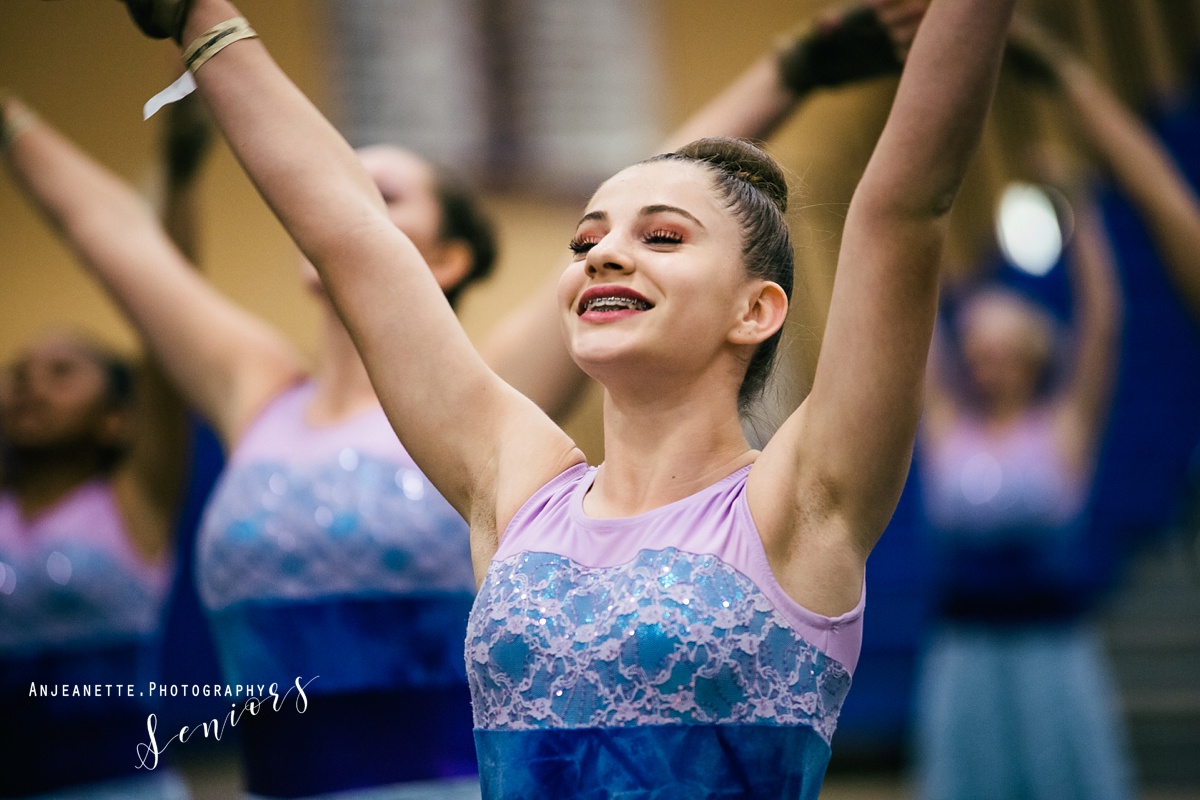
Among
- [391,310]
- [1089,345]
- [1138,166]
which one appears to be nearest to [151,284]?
[391,310]

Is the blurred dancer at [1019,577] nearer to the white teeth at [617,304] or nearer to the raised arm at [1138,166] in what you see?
the raised arm at [1138,166]

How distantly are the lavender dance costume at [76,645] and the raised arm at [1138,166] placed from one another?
4.61 ft

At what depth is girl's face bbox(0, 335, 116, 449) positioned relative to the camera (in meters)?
1.97

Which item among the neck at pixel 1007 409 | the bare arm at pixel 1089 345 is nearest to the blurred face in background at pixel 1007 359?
the neck at pixel 1007 409

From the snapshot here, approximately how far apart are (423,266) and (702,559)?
320mm

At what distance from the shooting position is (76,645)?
68.5 inches

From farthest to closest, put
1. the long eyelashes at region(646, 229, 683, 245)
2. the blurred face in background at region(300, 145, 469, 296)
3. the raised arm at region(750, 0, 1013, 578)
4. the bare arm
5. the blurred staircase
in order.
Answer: the blurred staircase → the bare arm → the blurred face in background at region(300, 145, 469, 296) → the long eyelashes at region(646, 229, 683, 245) → the raised arm at region(750, 0, 1013, 578)

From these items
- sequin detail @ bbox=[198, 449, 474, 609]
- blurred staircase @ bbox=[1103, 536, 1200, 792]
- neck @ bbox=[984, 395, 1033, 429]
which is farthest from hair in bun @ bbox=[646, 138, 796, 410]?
blurred staircase @ bbox=[1103, 536, 1200, 792]

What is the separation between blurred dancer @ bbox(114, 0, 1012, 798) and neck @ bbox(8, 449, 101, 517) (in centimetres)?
120

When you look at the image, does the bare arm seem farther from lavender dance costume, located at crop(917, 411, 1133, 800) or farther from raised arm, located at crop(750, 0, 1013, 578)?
raised arm, located at crop(750, 0, 1013, 578)

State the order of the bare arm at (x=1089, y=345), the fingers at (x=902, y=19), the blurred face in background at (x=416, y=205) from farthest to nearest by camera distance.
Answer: the bare arm at (x=1089, y=345) → the blurred face in background at (x=416, y=205) → the fingers at (x=902, y=19)

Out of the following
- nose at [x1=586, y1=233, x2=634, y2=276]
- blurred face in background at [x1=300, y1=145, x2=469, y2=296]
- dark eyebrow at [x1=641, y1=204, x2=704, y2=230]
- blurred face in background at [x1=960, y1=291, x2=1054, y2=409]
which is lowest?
blurred face in background at [x1=960, y1=291, x2=1054, y2=409]

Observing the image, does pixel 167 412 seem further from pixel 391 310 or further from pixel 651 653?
pixel 651 653

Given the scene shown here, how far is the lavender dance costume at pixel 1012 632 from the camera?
111 inches
